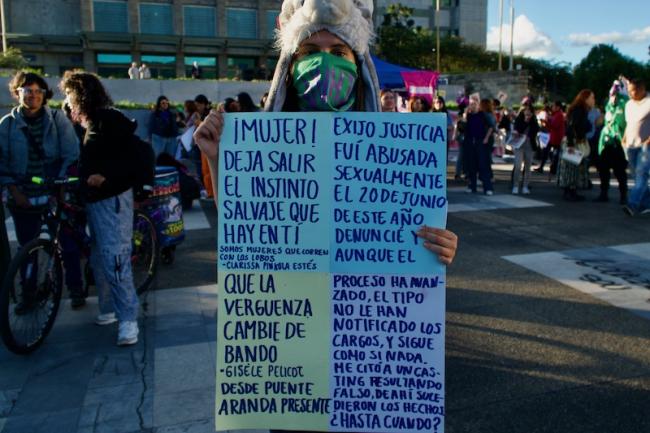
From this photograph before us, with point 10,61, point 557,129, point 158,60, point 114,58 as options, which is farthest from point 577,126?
point 114,58

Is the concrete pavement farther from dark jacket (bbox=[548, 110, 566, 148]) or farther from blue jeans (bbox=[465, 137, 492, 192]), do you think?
dark jacket (bbox=[548, 110, 566, 148])

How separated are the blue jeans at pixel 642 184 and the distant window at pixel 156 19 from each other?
152 ft

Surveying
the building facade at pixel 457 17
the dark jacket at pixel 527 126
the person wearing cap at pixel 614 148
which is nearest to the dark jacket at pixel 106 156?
the person wearing cap at pixel 614 148

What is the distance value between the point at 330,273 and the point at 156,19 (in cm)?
5154

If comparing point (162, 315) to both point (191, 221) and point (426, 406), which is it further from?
point (191, 221)

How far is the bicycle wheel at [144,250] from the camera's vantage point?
5.69m

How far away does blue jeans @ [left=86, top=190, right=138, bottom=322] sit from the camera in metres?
4.29

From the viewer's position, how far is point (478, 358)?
13.4 ft

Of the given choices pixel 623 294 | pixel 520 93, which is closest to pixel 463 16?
pixel 520 93

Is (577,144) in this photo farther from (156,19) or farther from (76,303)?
(156,19)

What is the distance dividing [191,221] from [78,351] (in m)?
4.80

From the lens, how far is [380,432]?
6.62ft

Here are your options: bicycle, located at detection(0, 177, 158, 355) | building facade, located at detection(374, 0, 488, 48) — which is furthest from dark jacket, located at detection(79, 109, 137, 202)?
building facade, located at detection(374, 0, 488, 48)

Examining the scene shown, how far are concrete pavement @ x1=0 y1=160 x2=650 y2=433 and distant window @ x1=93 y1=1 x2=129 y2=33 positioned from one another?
153 ft
